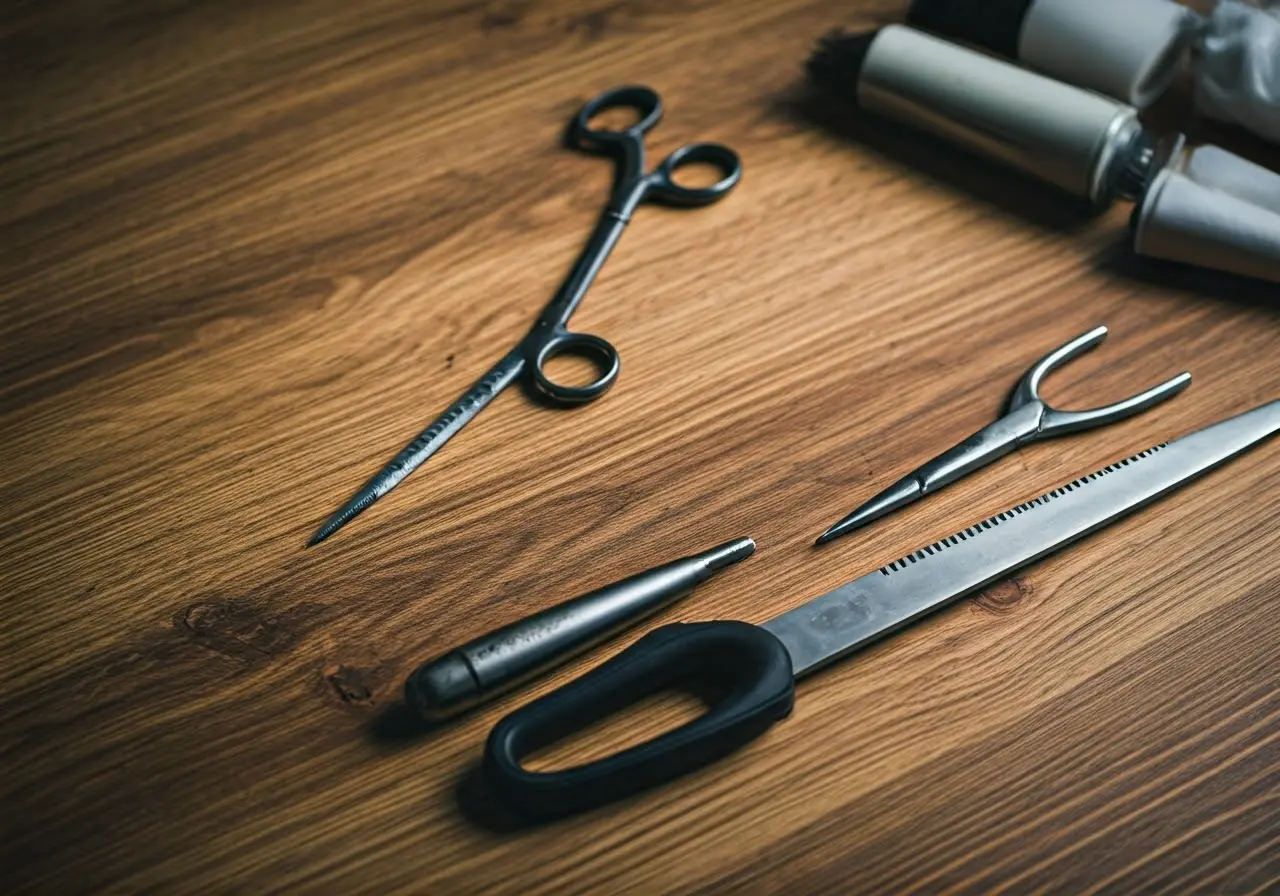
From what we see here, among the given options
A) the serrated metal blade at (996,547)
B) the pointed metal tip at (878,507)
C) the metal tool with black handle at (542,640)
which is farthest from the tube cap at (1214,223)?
the metal tool with black handle at (542,640)

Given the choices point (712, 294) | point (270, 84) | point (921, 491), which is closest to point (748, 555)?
point (921, 491)

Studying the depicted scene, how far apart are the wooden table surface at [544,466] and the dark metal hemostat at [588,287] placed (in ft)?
0.04

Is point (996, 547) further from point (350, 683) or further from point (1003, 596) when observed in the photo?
point (350, 683)

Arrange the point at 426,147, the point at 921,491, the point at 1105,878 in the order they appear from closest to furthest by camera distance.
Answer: the point at 1105,878 < the point at 921,491 < the point at 426,147

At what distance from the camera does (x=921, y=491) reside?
645 mm

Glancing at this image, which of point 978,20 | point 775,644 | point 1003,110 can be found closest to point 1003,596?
point 775,644

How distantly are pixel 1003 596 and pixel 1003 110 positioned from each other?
336 mm

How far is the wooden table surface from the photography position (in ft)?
1.81

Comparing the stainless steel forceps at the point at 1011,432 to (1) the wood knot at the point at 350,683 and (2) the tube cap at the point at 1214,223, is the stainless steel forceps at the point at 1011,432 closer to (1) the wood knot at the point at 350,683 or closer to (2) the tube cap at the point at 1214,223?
(2) the tube cap at the point at 1214,223

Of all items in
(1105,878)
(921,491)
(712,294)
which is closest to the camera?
(1105,878)

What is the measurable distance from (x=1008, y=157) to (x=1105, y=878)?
46cm

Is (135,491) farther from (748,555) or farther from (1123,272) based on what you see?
(1123,272)

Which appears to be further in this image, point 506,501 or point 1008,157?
point 1008,157

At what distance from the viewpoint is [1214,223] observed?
72cm
